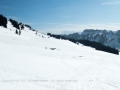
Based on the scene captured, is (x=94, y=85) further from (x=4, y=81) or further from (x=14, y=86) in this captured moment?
(x=4, y=81)

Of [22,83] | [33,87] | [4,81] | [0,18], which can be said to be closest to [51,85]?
[33,87]

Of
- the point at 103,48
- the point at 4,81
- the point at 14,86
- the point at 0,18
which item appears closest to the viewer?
the point at 14,86

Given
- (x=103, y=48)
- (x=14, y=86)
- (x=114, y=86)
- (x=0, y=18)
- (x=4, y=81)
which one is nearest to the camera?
(x=14, y=86)

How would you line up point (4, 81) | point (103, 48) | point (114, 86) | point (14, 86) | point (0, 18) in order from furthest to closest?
point (103, 48) < point (0, 18) < point (114, 86) < point (4, 81) < point (14, 86)

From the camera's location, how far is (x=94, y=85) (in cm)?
1722

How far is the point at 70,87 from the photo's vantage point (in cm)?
1577

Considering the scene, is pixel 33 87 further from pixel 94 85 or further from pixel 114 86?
pixel 114 86

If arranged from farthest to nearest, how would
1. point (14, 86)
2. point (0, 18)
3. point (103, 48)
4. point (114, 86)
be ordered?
point (103, 48) < point (0, 18) < point (114, 86) < point (14, 86)

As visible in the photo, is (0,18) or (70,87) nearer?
(70,87)

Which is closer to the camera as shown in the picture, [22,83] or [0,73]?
[22,83]

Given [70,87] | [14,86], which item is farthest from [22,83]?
[70,87]

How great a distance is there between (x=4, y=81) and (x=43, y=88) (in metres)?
4.67

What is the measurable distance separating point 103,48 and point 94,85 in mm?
150051

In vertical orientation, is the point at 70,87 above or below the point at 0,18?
below
